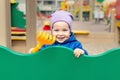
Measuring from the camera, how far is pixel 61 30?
1.27 metres

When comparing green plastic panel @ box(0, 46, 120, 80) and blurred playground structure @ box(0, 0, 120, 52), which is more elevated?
blurred playground structure @ box(0, 0, 120, 52)

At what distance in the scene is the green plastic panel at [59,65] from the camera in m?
1.04

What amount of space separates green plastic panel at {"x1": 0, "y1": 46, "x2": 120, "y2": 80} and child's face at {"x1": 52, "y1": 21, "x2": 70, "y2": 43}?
21 cm

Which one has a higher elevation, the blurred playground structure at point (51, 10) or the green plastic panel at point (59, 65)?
the blurred playground structure at point (51, 10)

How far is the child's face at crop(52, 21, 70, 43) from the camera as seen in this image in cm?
126

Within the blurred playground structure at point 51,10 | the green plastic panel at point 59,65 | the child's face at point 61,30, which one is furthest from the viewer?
the blurred playground structure at point 51,10

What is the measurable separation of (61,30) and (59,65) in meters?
0.24

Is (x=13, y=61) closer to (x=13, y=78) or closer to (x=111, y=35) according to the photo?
(x=13, y=78)

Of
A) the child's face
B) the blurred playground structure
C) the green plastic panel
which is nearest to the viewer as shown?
the green plastic panel

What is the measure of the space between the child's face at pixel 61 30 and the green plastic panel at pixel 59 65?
21 centimetres

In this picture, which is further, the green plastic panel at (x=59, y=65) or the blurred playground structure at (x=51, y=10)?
the blurred playground structure at (x=51, y=10)

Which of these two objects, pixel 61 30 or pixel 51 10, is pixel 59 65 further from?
pixel 51 10

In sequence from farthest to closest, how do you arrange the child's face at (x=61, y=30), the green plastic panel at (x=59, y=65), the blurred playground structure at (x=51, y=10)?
the blurred playground structure at (x=51, y=10), the child's face at (x=61, y=30), the green plastic panel at (x=59, y=65)

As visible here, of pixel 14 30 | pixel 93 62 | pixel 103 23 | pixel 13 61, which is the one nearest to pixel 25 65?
pixel 13 61
